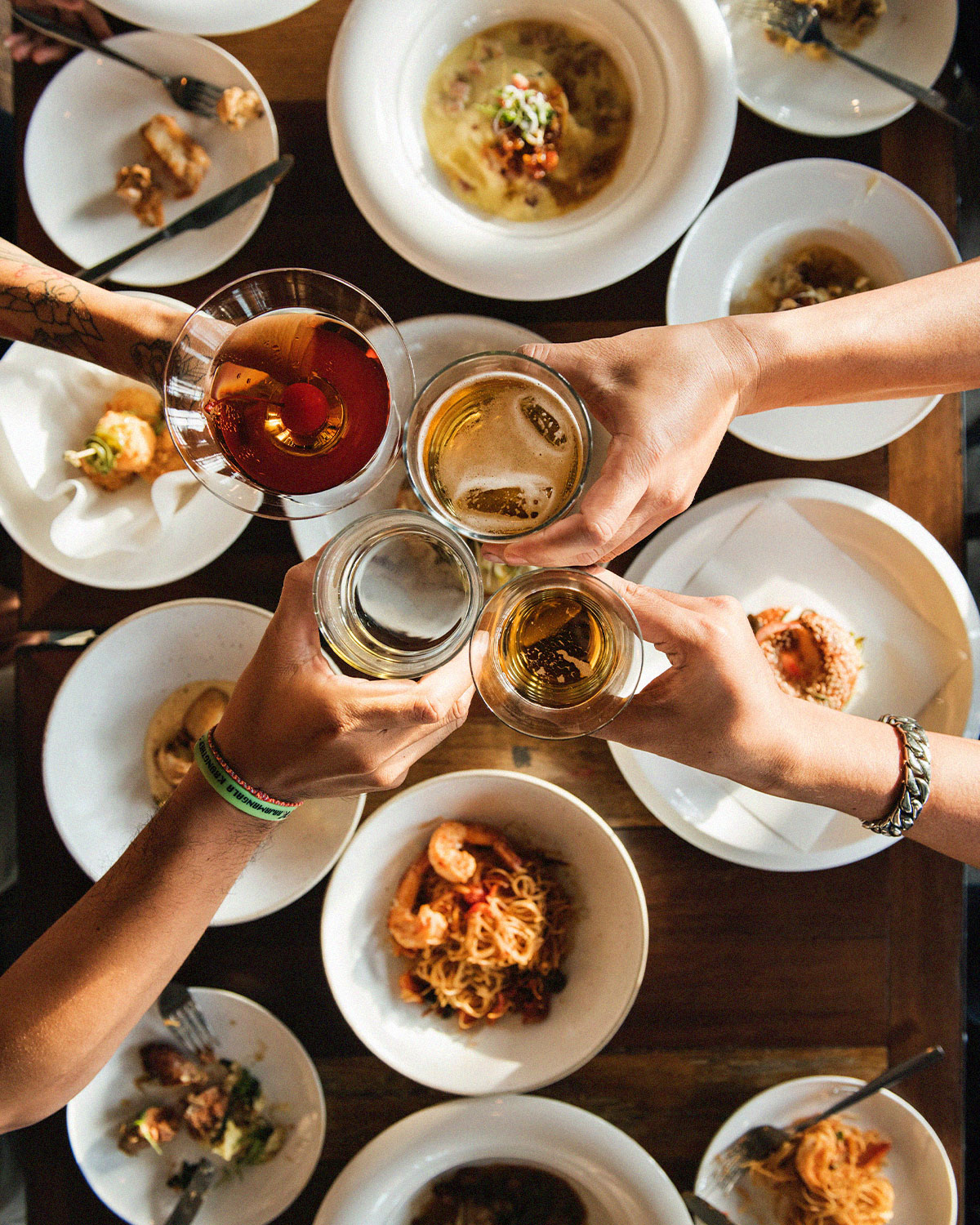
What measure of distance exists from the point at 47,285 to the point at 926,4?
1.96m

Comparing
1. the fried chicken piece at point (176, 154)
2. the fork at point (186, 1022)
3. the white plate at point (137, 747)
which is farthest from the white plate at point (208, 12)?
the fork at point (186, 1022)

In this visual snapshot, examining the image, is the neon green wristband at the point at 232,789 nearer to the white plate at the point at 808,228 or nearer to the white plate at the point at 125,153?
the white plate at the point at 125,153

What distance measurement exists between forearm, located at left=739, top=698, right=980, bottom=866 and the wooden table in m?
0.36

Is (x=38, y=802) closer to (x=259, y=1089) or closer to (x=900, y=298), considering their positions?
(x=259, y=1089)

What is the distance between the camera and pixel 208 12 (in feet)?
5.69

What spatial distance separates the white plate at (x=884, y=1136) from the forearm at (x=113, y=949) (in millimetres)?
1256

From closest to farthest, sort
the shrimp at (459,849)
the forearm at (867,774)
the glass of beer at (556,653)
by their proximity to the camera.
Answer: the glass of beer at (556,653), the forearm at (867,774), the shrimp at (459,849)

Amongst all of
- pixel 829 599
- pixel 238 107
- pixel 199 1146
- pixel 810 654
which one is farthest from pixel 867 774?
pixel 238 107

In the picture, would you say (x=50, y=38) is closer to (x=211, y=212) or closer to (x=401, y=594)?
(x=211, y=212)

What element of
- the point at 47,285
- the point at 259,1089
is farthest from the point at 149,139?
the point at 259,1089

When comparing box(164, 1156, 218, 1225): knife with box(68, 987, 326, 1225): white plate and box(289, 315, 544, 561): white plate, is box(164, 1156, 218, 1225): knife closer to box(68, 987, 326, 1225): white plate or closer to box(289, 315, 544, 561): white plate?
box(68, 987, 326, 1225): white plate

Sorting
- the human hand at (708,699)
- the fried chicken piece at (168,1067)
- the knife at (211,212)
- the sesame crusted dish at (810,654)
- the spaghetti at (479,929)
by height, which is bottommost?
the fried chicken piece at (168,1067)

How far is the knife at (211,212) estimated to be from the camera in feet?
5.84

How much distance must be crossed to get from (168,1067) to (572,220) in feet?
6.61
